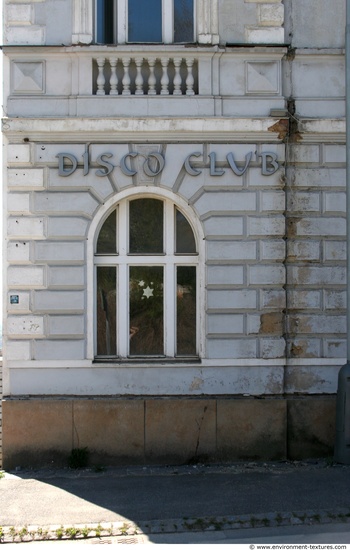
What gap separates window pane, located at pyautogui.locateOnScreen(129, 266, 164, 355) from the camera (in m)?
10.3

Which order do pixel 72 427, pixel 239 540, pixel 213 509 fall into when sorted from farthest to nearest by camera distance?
pixel 72 427, pixel 213 509, pixel 239 540

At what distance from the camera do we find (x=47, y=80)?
1009cm

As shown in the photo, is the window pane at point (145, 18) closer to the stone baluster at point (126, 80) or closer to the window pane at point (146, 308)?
the stone baluster at point (126, 80)

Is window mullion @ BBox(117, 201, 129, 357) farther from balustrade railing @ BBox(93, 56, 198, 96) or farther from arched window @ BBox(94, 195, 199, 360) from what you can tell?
balustrade railing @ BBox(93, 56, 198, 96)

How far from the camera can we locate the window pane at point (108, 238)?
10.2 metres

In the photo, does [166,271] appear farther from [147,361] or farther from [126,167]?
[126,167]

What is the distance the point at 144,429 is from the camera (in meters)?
9.91

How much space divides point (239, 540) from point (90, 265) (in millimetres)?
4351

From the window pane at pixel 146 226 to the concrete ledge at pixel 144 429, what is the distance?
212 cm

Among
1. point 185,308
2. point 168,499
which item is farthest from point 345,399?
point 168,499

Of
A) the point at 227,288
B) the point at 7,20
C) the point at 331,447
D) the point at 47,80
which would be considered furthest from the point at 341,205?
the point at 7,20

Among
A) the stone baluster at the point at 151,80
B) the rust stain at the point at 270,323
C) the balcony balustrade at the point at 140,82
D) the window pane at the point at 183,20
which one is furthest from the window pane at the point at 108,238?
the window pane at the point at 183,20

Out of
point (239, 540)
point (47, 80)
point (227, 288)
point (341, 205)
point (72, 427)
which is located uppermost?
point (47, 80)

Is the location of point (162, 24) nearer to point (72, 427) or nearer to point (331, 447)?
point (72, 427)
